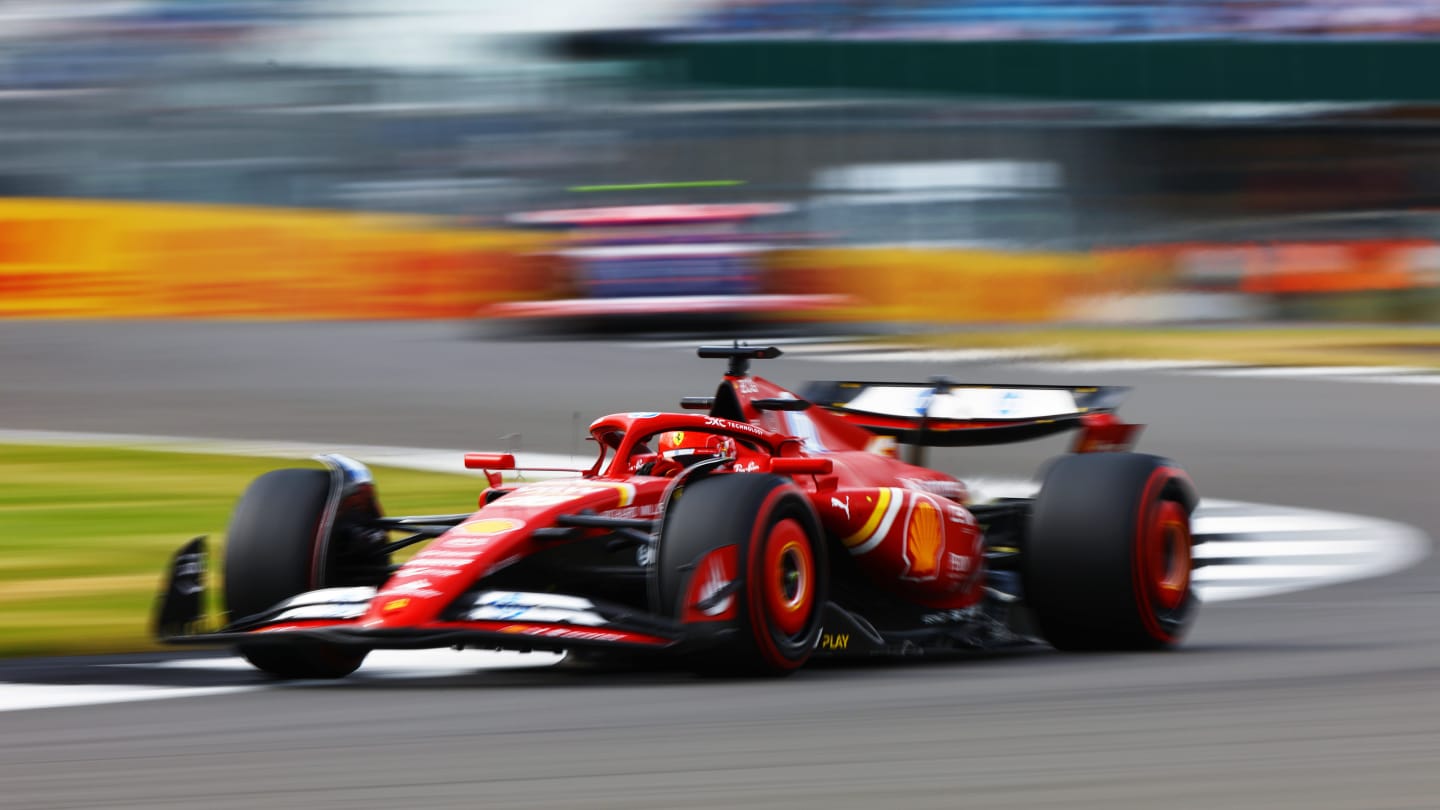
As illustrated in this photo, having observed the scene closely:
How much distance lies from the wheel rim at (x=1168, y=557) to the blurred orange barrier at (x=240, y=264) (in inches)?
600

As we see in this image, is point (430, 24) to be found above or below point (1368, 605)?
above

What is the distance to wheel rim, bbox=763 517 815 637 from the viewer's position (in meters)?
6.20

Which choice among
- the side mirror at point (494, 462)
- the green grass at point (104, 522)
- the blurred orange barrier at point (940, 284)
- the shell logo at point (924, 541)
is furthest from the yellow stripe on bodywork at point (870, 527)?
the blurred orange barrier at point (940, 284)

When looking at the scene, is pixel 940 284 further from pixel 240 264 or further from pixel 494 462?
pixel 494 462

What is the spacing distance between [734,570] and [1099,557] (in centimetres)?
161

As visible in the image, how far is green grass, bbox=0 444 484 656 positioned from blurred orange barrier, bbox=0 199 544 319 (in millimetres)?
7677

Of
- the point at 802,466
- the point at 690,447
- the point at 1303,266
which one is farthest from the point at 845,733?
the point at 1303,266

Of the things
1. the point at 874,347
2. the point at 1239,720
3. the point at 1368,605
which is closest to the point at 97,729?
the point at 1239,720

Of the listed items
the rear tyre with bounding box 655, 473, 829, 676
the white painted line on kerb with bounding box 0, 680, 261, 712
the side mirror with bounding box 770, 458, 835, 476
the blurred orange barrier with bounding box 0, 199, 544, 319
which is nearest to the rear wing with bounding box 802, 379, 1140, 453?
the side mirror with bounding box 770, 458, 835, 476

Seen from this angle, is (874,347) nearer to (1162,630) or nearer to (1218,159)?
(1218,159)

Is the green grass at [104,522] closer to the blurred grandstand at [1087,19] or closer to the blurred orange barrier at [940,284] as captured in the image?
the blurred orange barrier at [940,284]

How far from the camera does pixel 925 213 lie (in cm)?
2495

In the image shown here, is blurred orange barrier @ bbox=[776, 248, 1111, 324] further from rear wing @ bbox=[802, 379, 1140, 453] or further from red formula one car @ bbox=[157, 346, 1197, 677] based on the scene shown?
red formula one car @ bbox=[157, 346, 1197, 677]

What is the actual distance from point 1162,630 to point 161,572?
13.3 ft
